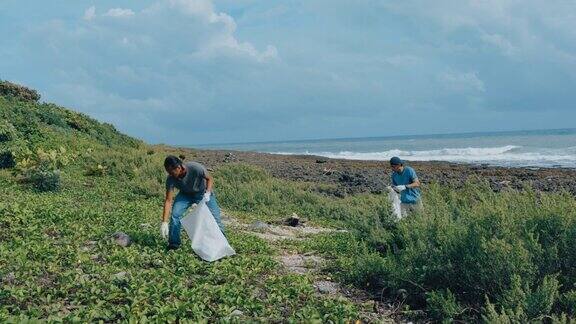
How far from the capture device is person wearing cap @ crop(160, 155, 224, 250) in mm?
8172

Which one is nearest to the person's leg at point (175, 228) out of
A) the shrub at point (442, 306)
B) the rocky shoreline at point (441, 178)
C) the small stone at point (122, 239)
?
the small stone at point (122, 239)

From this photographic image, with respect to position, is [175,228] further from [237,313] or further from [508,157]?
[508,157]

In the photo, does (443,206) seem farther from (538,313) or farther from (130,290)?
(130,290)

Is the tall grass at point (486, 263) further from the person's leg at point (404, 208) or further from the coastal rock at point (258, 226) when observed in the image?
the coastal rock at point (258, 226)

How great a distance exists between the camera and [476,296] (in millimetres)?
6543

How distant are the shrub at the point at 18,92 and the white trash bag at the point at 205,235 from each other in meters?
24.1

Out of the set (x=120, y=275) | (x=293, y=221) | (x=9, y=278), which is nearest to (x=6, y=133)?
(x=293, y=221)

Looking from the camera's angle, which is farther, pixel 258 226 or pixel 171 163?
pixel 258 226

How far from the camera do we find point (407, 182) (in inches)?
436

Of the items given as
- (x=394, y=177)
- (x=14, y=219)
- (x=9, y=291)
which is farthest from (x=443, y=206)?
(x=14, y=219)

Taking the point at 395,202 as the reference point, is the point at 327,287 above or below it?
below

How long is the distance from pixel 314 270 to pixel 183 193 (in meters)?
2.17

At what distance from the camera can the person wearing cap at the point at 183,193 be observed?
26.8 feet

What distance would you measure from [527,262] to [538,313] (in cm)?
60
